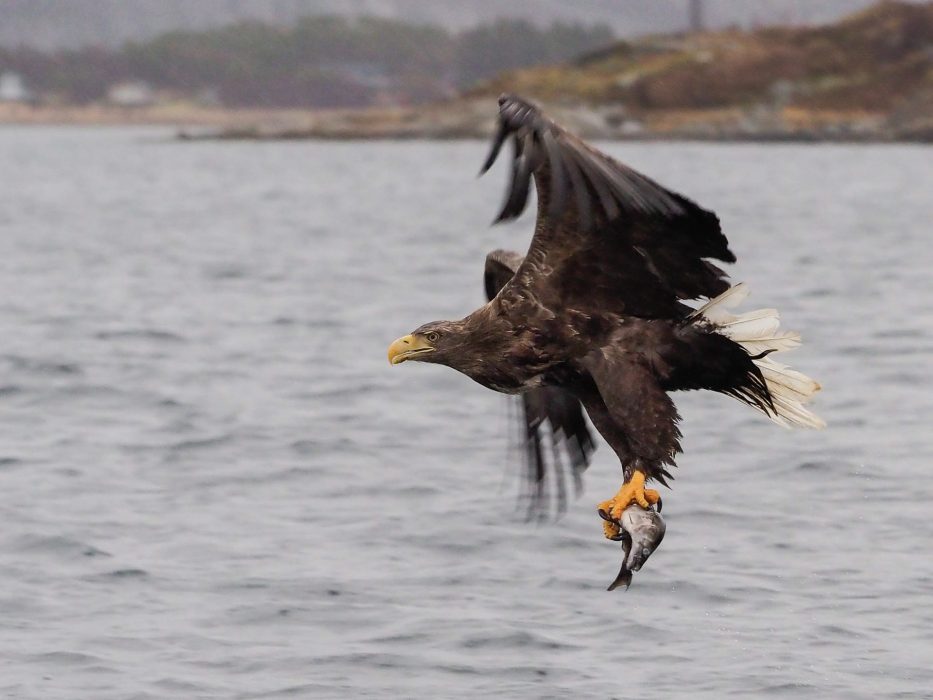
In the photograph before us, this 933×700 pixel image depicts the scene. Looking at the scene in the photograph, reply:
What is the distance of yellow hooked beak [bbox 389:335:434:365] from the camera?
7.36m

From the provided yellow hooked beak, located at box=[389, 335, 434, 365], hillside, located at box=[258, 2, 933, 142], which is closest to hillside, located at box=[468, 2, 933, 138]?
hillside, located at box=[258, 2, 933, 142]

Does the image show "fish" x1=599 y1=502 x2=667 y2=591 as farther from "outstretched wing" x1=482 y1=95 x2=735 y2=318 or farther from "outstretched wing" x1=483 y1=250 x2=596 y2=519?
"outstretched wing" x1=483 y1=250 x2=596 y2=519

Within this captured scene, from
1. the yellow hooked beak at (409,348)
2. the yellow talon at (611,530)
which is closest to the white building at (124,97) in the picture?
the yellow hooked beak at (409,348)

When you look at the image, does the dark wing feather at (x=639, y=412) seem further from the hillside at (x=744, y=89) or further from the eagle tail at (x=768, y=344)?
the hillside at (x=744, y=89)

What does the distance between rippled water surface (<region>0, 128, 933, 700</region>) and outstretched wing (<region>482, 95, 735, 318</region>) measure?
158 cm

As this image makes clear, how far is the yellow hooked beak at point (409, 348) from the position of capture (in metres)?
7.36

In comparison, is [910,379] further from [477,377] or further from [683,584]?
[477,377]

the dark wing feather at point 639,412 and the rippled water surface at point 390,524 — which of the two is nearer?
the dark wing feather at point 639,412

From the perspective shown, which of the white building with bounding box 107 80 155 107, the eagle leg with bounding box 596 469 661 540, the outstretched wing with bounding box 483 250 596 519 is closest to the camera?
the eagle leg with bounding box 596 469 661 540

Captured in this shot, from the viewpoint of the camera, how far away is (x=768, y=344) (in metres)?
7.50

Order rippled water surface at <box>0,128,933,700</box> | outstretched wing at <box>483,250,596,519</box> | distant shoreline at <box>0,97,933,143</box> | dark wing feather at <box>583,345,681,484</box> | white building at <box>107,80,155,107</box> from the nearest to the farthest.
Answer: dark wing feather at <box>583,345,681,484</box> < rippled water surface at <box>0,128,933,700</box> < outstretched wing at <box>483,250,596,519</box> < distant shoreline at <box>0,97,933,143</box> < white building at <box>107,80,155,107</box>

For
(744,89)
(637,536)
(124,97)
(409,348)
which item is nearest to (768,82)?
(744,89)

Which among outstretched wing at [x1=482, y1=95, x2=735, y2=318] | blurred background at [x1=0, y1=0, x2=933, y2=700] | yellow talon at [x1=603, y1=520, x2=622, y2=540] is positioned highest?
outstretched wing at [x1=482, y1=95, x2=735, y2=318]

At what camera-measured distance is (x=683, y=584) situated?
902 cm
